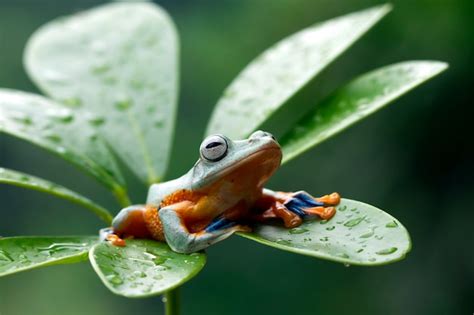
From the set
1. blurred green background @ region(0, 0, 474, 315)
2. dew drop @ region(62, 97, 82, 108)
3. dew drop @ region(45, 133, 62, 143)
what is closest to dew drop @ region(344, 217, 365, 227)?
dew drop @ region(45, 133, 62, 143)

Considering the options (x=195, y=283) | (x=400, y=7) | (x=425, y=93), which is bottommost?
(x=195, y=283)

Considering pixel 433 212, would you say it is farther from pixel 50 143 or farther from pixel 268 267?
pixel 50 143

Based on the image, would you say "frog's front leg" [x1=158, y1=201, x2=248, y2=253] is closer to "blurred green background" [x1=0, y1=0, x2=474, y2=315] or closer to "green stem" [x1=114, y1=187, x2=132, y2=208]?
"green stem" [x1=114, y1=187, x2=132, y2=208]

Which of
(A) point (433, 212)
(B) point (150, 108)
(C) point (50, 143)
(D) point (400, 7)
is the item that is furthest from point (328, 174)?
(C) point (50, 143)

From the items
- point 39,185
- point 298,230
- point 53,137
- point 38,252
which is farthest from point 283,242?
point 53,137

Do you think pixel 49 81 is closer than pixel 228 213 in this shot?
No

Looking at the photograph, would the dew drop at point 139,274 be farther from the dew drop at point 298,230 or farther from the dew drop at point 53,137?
the dew drop at point 53,137

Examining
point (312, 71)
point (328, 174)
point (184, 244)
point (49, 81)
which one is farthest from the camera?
point (328, 174)

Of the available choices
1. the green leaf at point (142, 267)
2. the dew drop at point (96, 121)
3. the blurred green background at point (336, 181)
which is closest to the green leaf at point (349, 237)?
the green leaf at point (142, 267)
